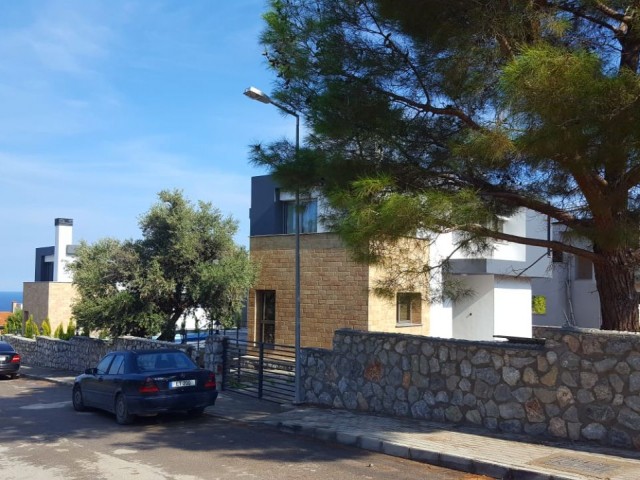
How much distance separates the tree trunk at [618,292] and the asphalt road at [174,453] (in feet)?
11.1

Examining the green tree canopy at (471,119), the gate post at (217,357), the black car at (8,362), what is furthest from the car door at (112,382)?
the black car at (8,362)

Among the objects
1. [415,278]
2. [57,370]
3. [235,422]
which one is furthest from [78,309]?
[415,278]

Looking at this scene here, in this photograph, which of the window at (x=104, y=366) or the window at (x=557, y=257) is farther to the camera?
the window at (x=104, y=366)

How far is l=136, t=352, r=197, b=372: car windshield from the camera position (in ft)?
44.0

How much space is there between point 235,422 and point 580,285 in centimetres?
2435

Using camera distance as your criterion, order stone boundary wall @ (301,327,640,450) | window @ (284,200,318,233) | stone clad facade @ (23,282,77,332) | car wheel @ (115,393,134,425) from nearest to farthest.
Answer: stone boundary wall @ (301,327,640,450) → car wheel @ (115,393,134,425) → window @ (284,200,318,233) → stone clad facade @ (23,282,77,332)

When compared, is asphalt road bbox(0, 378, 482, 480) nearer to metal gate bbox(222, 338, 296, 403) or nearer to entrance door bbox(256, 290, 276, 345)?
metal gate bbox(222, 338, 296, 403)

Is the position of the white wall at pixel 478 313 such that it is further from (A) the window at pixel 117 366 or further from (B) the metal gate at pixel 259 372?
(A) the window at pixel 117 366

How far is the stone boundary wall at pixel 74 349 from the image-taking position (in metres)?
19.7

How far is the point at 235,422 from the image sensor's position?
42.7 ft

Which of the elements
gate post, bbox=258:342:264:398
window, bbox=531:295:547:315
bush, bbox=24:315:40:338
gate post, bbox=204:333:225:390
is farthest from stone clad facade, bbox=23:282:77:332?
window, bbox=531:295:547:315

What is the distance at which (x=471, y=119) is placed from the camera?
421 inches

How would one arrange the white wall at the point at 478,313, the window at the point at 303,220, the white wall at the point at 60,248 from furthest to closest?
the white wall at the point at 60,248 < the white wall at the point at 478,313 < the window at the point at 303,220

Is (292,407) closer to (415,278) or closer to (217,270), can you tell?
(415,278)
